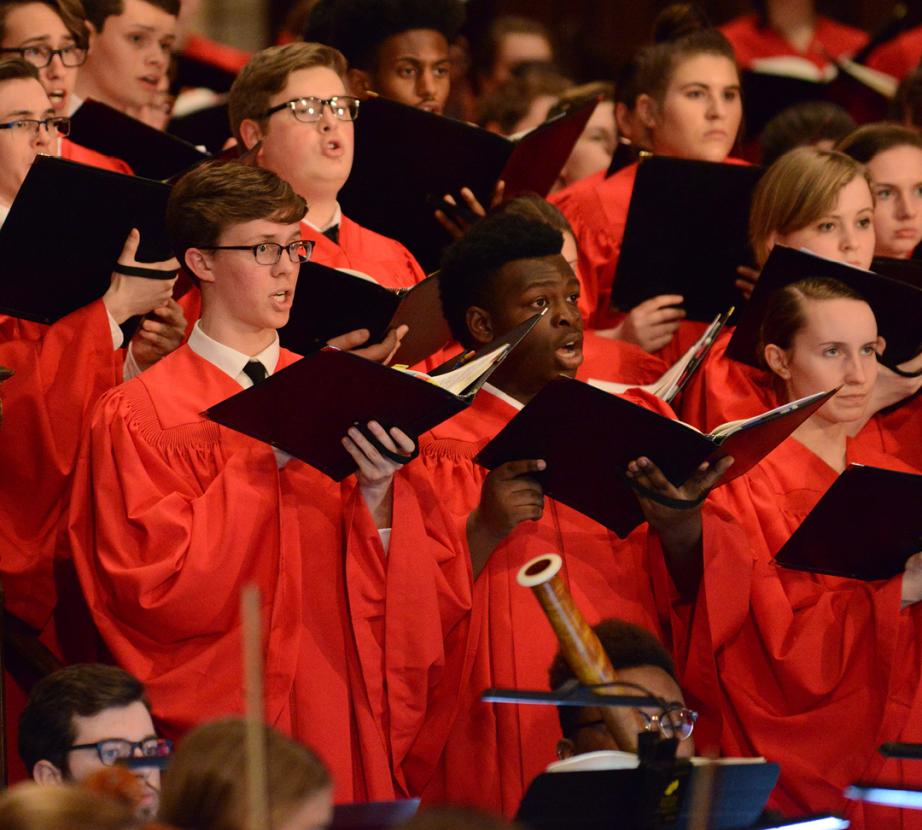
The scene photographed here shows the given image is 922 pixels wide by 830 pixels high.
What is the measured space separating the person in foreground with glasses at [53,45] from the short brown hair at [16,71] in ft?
1.50

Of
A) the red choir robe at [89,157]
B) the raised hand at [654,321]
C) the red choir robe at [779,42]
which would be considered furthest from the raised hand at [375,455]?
the red choir robe at [779,42]

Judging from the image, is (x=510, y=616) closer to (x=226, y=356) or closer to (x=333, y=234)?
(x=226, y=356)

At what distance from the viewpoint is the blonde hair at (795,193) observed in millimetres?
5016

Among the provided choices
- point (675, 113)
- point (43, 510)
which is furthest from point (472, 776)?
point (675, 113)

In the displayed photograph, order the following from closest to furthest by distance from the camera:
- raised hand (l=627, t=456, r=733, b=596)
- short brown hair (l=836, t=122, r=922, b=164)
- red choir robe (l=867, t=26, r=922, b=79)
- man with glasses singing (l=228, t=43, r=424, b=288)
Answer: raised hand (l=627, t=456, r=733, b=596) < man with glasses singing (l=228, t=43, r=424, b=288) < short brown hair (l=836, t=122, r=922, b=164) < red choir robe (l=867, t=26, r=922, b=79)

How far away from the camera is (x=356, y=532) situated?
12.9 ft

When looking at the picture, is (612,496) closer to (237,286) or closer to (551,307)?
(551,307)

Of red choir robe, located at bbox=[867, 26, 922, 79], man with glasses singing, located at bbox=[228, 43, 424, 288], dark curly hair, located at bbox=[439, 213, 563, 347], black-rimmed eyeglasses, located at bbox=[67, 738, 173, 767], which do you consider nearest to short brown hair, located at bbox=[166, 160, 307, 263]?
dark curly hair, located at bbox=[439, 213, 563, 347]

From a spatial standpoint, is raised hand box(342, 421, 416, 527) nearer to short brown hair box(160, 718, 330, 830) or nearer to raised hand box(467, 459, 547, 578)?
raised hand box(467, 459, 547, 578)

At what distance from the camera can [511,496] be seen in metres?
3.97

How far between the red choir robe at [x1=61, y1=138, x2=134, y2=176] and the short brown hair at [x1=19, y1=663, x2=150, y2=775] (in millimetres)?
1966

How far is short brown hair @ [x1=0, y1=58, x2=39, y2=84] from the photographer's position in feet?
14.7

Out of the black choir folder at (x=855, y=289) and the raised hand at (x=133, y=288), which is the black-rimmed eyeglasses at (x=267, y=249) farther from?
the black choir folder at (x=855, y=289)

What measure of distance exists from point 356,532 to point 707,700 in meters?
0.97
